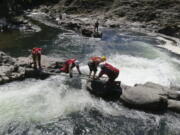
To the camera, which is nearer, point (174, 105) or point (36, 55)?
point (174, 105)

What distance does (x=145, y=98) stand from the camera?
44.5 ft

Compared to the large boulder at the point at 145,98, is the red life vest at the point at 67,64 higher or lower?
higher

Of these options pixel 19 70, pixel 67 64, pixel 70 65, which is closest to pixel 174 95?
pixel 70 65

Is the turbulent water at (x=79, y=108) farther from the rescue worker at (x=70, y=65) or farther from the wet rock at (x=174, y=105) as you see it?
the rescue worker at (x=70, y=65)

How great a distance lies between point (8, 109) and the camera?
13234 millimetres

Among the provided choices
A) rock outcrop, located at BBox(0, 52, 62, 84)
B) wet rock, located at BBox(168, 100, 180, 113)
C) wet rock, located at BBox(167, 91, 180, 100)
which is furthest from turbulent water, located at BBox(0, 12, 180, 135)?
wet rock, located at BBox(167, 91, 180, 100)

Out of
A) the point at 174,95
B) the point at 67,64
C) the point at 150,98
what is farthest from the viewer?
the point at 67,64

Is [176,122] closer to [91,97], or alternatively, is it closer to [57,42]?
[91,97]

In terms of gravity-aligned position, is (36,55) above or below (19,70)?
above

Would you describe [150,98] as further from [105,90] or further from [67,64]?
[67,64]

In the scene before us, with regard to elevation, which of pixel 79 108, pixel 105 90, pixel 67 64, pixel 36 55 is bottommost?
pixel 79 108

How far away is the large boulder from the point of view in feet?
43.9

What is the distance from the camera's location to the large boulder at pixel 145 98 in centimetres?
1338

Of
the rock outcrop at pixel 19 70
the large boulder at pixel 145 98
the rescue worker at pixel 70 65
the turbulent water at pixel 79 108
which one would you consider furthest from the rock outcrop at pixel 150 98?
the rock outcrop at pixel 19 70
